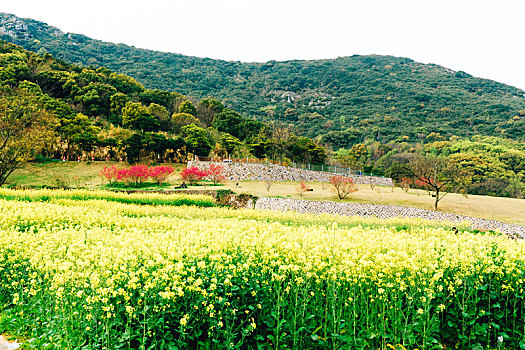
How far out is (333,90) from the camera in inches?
4756

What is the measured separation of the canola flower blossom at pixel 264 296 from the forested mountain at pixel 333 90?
2756 inches

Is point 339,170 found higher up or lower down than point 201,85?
lower down

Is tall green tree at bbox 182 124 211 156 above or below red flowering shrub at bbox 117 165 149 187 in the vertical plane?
above

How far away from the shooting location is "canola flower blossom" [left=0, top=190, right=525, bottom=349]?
3031 mm

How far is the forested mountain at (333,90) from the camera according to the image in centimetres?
7544

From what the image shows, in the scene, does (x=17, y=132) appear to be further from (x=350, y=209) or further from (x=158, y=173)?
(x=350, y=209)

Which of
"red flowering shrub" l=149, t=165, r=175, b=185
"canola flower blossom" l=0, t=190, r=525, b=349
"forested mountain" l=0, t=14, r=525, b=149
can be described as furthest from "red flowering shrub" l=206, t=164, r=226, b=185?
"forested mountain" l=0, t=14, r=525, b=149

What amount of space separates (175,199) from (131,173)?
11.0m

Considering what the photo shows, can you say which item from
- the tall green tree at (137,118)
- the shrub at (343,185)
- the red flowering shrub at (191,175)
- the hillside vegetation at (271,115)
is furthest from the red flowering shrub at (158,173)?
the tall green tree at (137,118)

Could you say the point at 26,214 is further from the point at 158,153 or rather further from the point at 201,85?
the point at 201,85

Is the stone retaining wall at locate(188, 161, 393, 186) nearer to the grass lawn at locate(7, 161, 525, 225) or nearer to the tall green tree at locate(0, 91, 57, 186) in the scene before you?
the grass lawn at locate(7, 161, 525, 225)

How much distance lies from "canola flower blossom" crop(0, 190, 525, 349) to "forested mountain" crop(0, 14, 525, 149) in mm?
70005

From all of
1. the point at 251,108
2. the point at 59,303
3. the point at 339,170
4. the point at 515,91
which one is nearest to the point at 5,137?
the point at 59,303

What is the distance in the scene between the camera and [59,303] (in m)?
3.38
